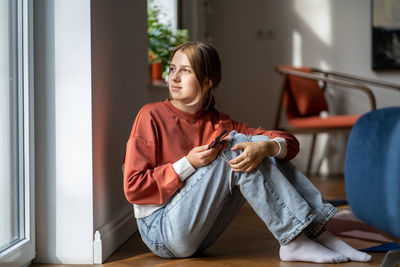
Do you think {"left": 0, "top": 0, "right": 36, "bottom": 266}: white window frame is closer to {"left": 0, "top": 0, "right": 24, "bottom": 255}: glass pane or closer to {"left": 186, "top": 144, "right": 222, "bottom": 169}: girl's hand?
{"left": 0, "top": 0, "right": 24, "bottom": 255}: glass pane

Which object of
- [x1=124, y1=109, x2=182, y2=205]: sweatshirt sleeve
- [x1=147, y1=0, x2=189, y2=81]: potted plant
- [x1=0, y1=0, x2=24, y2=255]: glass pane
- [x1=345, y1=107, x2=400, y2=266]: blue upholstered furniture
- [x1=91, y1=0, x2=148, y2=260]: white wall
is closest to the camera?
[x1=345, y1=107, x2=400, y2=266]: blue upholstered furniture

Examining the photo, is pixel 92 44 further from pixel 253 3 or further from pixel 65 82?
pixel 253 3

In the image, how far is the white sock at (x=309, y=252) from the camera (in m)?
1.55

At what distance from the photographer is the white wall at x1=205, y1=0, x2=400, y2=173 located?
4.29m

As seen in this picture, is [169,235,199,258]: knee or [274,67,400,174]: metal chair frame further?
[274,67,400,174]: metal chair frame

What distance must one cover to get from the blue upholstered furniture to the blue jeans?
450mm

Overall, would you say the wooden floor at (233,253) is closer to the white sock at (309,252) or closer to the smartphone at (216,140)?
the white sock at (309,252)

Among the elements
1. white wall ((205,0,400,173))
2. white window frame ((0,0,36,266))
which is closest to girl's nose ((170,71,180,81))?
white window frame ((0,0,36,266))

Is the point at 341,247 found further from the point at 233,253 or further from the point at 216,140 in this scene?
the point at 216,140

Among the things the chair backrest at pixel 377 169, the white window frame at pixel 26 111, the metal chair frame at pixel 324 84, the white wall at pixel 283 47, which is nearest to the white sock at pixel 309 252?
the chair backrest at pixel 377 169

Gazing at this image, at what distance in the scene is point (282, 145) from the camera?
1568 millimetres

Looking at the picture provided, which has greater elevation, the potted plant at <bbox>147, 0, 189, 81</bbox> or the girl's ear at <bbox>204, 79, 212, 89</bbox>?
the potted plant at <bbox>147, 0, 189, 81</bbox>

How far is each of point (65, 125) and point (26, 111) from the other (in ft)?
0.39

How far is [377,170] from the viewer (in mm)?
954
